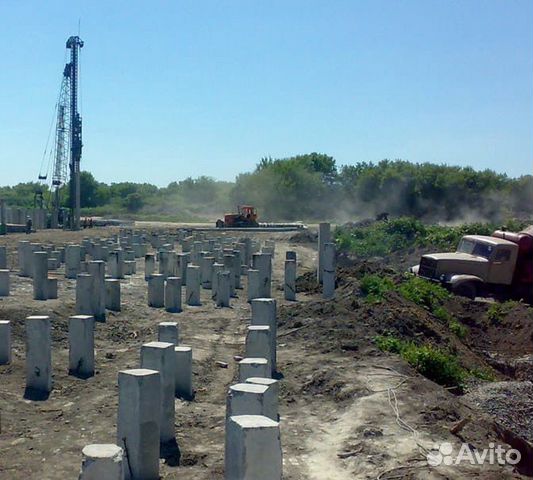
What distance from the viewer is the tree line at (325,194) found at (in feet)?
225

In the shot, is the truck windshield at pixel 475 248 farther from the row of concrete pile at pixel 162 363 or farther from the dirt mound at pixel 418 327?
the row of concrete pile at pixel 162 363

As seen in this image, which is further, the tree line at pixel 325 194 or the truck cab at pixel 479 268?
the tree line at pixel 325 194

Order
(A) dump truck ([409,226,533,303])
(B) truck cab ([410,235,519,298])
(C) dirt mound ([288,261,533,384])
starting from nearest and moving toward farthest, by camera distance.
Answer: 1. (C) dirt mound ([288,261,533,384])
2. (B) truck cab ([410,235,519,298])
3. (A) dump truck ([409,226,533,303])

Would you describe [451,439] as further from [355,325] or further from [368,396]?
[355,325]

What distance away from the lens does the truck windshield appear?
2177 centimetres

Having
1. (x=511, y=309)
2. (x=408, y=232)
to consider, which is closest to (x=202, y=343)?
(x=511, y=309)

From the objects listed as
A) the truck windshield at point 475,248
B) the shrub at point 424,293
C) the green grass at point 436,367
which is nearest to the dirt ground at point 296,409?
the green grass at point 436,367

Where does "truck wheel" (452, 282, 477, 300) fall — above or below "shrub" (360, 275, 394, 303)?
below

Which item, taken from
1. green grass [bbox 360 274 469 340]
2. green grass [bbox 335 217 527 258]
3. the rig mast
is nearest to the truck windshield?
green grass [bbox 360 274 469 340]

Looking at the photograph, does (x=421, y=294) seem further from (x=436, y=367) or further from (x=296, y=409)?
(x=296, y=409)

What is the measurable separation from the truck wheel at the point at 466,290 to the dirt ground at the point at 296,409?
705cm

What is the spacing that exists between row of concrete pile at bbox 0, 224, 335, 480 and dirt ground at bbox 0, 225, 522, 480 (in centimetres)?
32

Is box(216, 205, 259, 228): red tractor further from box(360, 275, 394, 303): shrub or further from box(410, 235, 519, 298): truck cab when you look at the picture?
box(360, 275, 394, 303): shrub

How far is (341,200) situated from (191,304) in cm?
6798
